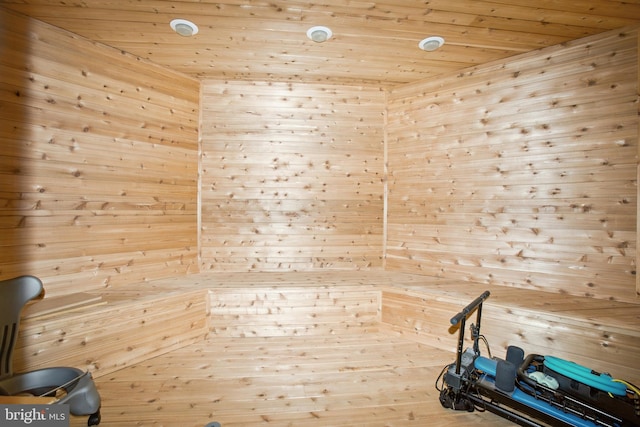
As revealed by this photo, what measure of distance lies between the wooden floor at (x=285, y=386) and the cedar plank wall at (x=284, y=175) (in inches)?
44.1

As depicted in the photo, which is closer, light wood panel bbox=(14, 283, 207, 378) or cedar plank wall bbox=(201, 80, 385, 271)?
light wood panel bbox=(14, 283, 207, 378)

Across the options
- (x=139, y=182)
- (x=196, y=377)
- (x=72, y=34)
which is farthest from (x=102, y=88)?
(x=196, y=377)

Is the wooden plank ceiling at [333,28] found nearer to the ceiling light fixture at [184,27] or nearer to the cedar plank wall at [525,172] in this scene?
the ceiling light fixture at [184,27]

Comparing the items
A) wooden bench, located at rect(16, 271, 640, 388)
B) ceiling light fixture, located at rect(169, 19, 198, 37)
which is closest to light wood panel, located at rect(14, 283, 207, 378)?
wooden bench, located at rect(16, 271, 640, 388)

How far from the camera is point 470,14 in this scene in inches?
98.9

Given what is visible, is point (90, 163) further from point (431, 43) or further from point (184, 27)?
point (431, 43)

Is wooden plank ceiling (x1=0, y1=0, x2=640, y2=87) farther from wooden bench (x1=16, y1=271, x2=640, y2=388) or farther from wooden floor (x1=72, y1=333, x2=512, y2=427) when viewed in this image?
wooden floor (x1=72, y1=333, x2=512, y2=427)

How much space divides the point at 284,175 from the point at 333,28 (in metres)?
1.70

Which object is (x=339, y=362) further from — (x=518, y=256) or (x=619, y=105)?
(x=619, y=105)

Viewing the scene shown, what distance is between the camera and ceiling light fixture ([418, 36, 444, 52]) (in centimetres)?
284

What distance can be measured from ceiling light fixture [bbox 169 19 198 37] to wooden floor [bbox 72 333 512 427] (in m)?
2.92

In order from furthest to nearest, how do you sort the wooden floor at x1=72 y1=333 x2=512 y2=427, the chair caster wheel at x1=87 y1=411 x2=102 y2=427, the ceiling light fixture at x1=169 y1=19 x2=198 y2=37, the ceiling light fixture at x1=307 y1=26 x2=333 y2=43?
the ceiling light fixture at x1=307 y1=26 x2=333 y2=43, the ceiling light fixture at x1=169 y1=19 x2=198 y2=37, the wooden floor at x1=72 y1=333 x2=512 y2=427, the chair caster wheel at x1=87 y1=411 x2=102 y2=427

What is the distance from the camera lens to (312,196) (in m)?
3.81

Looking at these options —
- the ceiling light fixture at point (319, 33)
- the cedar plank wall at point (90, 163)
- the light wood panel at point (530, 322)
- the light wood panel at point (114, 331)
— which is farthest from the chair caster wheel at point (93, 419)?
the ceiling light fixture at point (319, 33)
